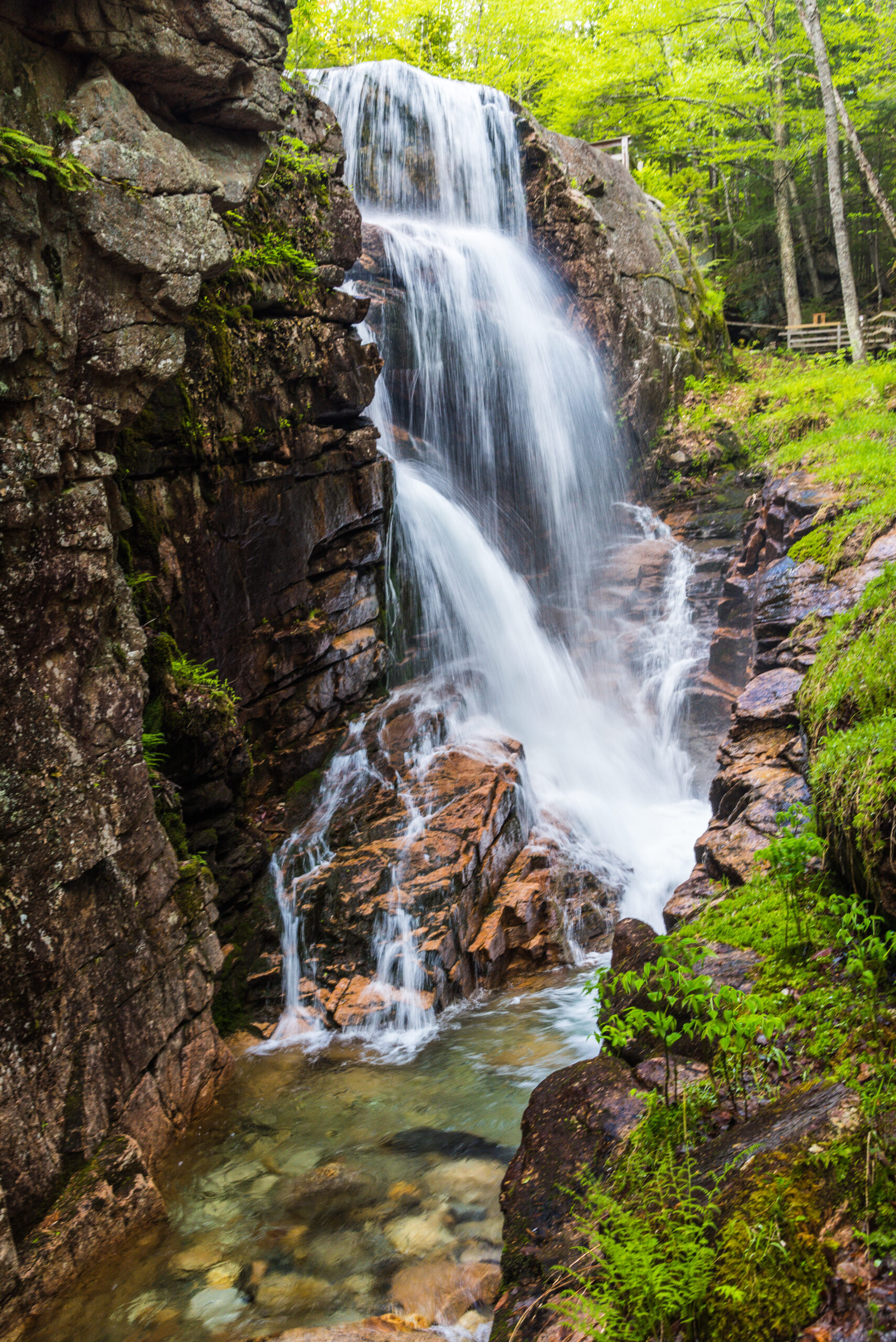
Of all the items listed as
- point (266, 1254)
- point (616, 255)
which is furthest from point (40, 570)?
point (616, 255)

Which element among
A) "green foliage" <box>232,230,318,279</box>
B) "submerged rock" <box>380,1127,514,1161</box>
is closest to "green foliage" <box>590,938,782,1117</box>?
"submerged rock" <box>380,1127,514,1161</box>

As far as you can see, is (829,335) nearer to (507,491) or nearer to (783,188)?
(783,188)

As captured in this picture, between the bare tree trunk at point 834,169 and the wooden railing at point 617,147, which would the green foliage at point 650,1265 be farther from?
the wooden railing at point 617,147

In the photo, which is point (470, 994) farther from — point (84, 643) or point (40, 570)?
point (40, 570)

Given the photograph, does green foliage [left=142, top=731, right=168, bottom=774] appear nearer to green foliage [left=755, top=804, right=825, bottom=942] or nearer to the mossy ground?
the mossy ground

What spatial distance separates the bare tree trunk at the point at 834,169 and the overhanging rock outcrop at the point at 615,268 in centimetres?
283

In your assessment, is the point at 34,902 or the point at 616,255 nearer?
the point at 34,902

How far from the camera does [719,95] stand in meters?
19.1

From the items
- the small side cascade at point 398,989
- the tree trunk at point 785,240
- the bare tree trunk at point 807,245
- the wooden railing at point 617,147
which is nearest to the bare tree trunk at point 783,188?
the tree trunk at point 785,240

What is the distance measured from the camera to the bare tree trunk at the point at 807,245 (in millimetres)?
22406

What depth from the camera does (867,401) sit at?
13.3 meters

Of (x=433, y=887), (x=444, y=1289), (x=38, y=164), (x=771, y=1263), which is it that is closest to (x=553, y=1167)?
(x=444, y=1289)

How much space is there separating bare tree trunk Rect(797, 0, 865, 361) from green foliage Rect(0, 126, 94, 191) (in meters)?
14.5

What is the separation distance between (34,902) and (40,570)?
6.04ft
